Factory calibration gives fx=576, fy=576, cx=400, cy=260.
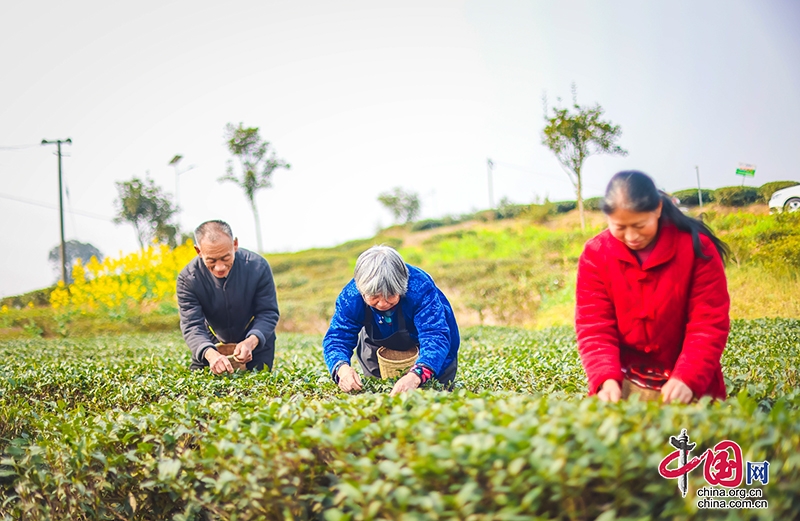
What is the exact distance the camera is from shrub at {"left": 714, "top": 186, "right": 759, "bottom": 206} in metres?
8.66

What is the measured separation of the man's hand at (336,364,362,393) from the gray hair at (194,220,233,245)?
141 cm

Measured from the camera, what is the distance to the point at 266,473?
2.19 m

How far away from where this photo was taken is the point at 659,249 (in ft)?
8.45

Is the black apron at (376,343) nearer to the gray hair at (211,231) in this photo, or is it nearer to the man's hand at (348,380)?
the man's hand at (348,380)

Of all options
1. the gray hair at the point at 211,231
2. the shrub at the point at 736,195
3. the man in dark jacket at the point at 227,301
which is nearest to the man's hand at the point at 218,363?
the man in dark jacket at the point at 227,301

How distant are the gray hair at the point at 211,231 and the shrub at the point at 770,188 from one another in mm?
7725

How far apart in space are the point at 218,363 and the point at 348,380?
3.82 ft

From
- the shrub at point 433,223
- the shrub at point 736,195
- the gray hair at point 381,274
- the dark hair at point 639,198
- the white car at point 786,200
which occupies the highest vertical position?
the shrub at point 433,223

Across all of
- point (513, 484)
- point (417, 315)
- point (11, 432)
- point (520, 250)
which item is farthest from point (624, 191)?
point (520, 250)

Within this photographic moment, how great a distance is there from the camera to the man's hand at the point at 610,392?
8.18 ft

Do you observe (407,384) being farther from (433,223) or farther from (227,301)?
(433,223)

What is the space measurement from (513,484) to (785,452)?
0.90 m

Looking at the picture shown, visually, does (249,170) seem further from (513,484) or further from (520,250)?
(513,484)

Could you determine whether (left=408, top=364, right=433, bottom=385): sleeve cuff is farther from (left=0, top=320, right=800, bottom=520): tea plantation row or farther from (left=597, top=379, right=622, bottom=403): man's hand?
(left=597, top=379, right=622, bottom=403): man's hand
